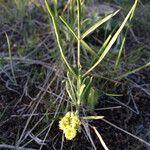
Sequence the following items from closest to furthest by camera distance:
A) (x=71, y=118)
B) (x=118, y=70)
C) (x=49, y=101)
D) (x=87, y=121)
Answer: (x=71, y=118) < (x=87, y=121) < (x=49, y=101) < (x=118, y=70)

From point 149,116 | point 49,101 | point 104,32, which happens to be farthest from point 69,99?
point 104,32

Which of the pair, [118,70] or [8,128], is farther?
[118,70]

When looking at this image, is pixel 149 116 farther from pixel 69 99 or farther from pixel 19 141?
pixel 19 141

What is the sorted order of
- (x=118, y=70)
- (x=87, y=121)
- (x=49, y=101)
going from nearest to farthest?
(x=87, y=121) < (x=49, y=101) < (x=118, y=70)

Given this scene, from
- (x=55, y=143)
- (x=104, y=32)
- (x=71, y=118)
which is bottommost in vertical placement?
(x=55, y=143)

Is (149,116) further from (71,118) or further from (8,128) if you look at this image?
(8,128)

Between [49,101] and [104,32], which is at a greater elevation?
[104,32]

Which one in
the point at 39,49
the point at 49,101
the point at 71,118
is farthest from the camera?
the point at 39,49

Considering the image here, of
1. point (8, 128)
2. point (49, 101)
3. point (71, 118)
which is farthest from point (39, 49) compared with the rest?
point (71, 118)

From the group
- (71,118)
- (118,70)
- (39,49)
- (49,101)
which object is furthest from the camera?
(39,49)
